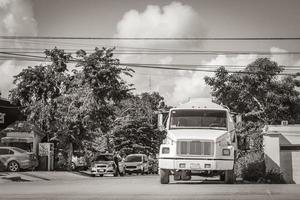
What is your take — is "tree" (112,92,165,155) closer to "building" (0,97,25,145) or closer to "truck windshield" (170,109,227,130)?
"building" (0,97,25,145)

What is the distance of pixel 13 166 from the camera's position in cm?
3381

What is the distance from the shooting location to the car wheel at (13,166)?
110 ft

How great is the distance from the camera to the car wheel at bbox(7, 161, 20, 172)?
33656 mm

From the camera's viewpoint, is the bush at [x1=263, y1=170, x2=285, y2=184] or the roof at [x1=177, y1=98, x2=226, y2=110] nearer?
the roof at [x1=177, y1=98, x2=226, y2=110]

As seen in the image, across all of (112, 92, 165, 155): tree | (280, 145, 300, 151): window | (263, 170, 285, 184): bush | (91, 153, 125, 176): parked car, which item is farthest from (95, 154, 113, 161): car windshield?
(112, 92, 165, 155): tree

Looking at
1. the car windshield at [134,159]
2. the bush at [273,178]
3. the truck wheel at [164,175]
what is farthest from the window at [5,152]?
the truck wheel at [164,175]

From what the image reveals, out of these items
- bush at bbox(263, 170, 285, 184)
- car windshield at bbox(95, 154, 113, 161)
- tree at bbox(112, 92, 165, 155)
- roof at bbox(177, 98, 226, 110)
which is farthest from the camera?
tree at bbox(112, 92, 165, 155)

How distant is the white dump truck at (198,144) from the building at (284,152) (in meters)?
5.13

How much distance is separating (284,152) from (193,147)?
813cm

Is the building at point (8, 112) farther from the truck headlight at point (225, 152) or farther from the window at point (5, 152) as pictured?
the truck headlight at point (225, 152)

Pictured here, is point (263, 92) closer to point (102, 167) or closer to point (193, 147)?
point (102, 167)

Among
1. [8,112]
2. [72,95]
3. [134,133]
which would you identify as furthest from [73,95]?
[134,133]

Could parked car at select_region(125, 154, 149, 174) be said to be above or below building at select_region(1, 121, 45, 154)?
below

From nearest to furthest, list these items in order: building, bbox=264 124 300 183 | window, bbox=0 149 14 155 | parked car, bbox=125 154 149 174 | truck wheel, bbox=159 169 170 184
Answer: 1. truck wheel, bbox=159 169 170 184
2. building, bbox=264 124 300 183
3. window, bbox=0 149 14 155
4. parked car, bbox=125 154 149 174
